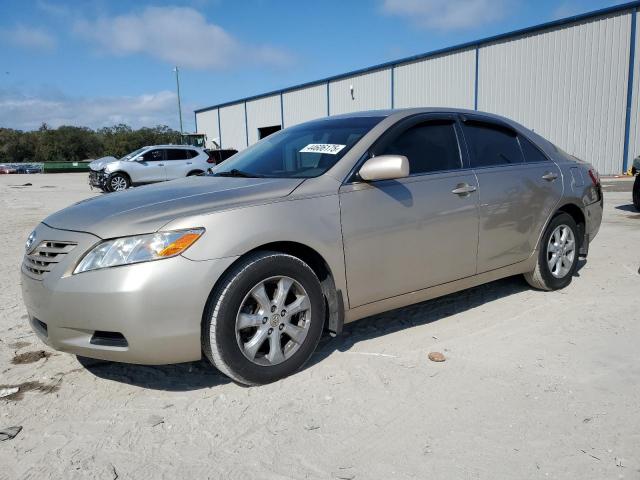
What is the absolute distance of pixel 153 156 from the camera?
20.0 m

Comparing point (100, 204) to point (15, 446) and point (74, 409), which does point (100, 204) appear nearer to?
point (74, 409)

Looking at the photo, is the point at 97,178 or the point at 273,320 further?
the point at 97,178

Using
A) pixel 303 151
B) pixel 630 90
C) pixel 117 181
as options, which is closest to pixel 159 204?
pixel 303 151

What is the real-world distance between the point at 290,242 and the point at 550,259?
2777 mm

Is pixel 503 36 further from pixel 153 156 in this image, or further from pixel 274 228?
pixel 274 228

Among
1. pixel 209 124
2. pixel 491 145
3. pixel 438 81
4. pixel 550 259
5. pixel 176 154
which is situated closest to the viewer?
pixel 491 145

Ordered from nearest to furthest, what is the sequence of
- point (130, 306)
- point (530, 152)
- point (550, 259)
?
point (130, 306) < point (530, 152) < point (550, 259)

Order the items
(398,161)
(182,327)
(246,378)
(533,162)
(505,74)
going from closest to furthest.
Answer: (182,327)
(246,378)
(398,161)
(533,162)
(505,74)

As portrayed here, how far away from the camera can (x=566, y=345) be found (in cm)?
356

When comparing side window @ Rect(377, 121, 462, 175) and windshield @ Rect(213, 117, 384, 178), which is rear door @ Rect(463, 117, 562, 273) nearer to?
side window @ Rect(377, 121, 462, 175)

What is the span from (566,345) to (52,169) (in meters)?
49.5

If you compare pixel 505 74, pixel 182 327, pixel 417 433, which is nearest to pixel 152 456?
pixel 182 327

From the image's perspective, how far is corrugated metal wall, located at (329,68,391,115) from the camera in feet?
95.8

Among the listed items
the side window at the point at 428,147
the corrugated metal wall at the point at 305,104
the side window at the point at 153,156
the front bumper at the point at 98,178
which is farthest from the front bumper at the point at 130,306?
the corrugated metal wall at the point at 305,104
